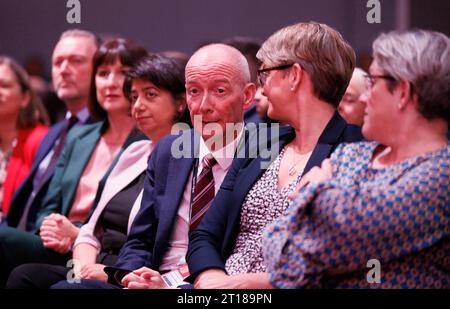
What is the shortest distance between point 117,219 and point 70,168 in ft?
2.05

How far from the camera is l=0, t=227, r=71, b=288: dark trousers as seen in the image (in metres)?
3.21

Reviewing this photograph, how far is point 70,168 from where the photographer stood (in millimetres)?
3586

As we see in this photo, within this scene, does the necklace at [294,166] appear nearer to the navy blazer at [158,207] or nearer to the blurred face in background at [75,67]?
the navy blazer at [158,207]

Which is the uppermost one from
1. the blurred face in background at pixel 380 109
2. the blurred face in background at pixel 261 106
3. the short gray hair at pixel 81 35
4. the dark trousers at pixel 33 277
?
the blurred face in background at pixel 380 109

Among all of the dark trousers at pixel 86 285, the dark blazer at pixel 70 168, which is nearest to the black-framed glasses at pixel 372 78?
the dark trousers at pixel 86 285

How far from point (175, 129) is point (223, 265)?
96 centimetres

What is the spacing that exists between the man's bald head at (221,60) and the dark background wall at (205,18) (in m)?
2.05

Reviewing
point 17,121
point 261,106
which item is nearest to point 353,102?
point 261,106

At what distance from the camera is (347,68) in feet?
7.98

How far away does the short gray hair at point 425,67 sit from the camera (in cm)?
201

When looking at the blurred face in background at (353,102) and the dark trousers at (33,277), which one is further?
the blurred face in background at (353,102)

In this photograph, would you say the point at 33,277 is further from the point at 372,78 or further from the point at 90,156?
the point at 372,78

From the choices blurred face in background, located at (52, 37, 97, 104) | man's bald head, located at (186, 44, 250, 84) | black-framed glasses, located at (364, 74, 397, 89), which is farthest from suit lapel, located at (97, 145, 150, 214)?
black-framed glasses, located at (364, 74, 397, 89)

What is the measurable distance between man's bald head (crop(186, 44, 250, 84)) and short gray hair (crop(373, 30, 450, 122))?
2.43ft
